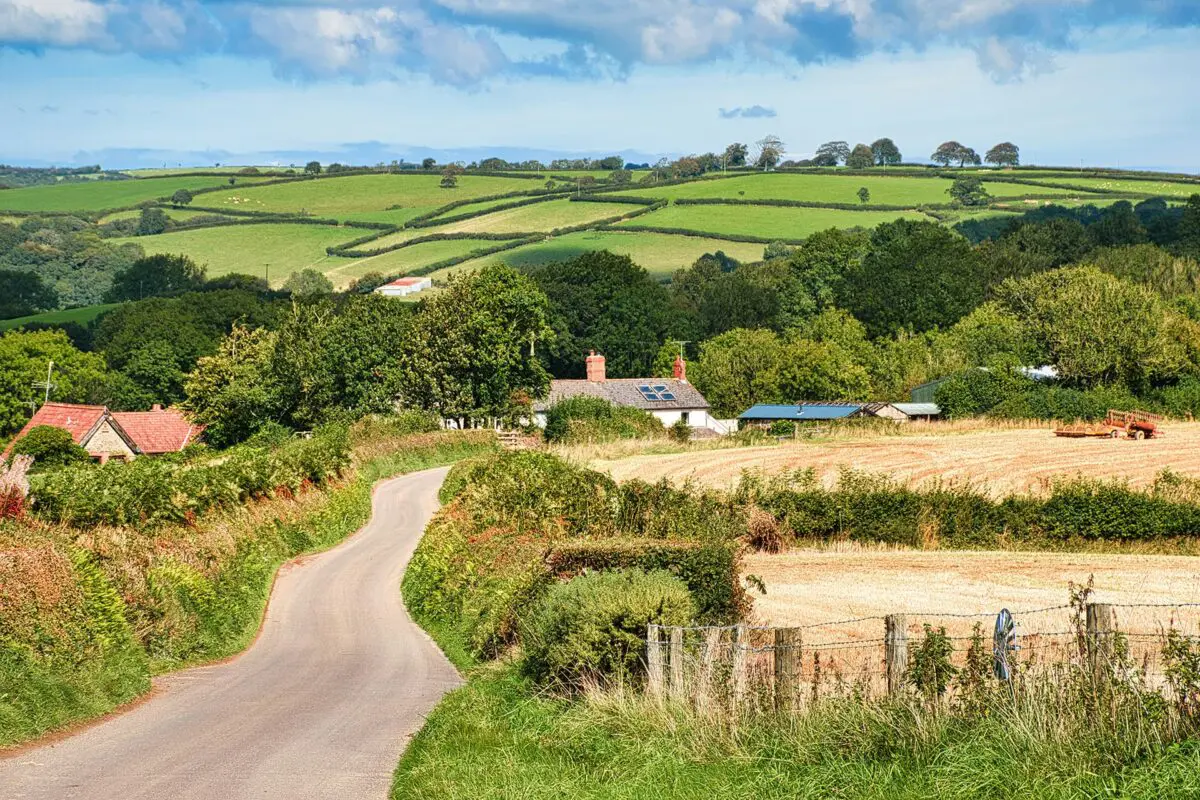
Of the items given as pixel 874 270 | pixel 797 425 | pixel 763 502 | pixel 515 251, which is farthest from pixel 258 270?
pixel 763 502

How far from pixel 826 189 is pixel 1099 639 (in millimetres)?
179449

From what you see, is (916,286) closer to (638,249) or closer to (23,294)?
(638,249)

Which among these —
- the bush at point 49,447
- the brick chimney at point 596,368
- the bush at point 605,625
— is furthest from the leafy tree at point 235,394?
the bush at point 605,625

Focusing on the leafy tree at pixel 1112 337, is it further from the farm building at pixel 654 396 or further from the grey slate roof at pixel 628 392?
the grey slate roof at pixel 628 392

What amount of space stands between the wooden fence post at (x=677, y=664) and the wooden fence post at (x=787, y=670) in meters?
1.19

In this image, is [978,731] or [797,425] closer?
[978,731]

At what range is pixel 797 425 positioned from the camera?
234 ft

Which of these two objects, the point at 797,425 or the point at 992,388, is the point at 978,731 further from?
the point at 992,388

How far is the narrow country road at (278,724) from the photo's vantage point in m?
13.9

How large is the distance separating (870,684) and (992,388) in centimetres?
6449

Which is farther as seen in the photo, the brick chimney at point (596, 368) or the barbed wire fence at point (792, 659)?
the brick chimney at point (596, 368)

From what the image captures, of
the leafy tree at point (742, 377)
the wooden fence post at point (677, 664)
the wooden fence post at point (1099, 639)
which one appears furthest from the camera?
the leafy tree at point (742, 377)

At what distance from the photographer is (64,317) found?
14750cm

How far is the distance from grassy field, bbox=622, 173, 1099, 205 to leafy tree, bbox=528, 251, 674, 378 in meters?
71.4
